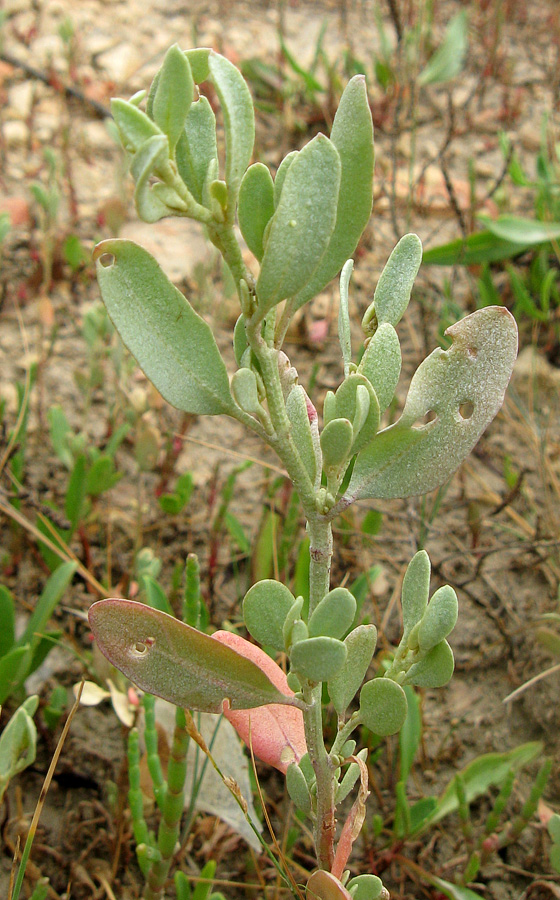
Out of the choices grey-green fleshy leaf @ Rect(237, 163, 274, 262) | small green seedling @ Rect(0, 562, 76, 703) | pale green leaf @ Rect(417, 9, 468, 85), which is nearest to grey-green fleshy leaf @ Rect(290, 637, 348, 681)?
grey-green fleshy leaf @ Rect(237, 163, 274, 262)

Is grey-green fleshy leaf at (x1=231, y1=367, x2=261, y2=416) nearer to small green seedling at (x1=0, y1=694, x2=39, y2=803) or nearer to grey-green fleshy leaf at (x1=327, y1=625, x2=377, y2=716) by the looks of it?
grey-green fleshy leaf at (x1=327, y1=625, x2=377, y2=716)

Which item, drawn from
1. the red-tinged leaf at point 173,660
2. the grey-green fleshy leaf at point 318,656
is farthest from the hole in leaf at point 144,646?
the grey-green fleshy leaf at point 318,656

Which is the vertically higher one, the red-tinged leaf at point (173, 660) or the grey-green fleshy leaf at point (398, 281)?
the grey-green fleshy leaf at point (398, 281)

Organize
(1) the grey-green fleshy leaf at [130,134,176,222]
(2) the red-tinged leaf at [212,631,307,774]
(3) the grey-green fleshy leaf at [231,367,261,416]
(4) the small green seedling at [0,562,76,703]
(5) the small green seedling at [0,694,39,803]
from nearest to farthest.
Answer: (1) the grey-green fleshy leaf at [130,134,176,222]
(3) the grey-green fleshy leaf at [231,367,261,416]
(2) the red-tinged leaf at [212,631,307,774]
(5) the small green seedling at [0,694,39,803]
(4) the small green seedling at [0,562,76,703]

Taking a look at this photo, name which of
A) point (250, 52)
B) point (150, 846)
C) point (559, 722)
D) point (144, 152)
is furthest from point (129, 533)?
point (250, 52)

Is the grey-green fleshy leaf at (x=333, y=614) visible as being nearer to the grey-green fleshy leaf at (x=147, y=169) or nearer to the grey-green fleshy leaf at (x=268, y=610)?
the grey-green fleshy leaf at (x=268, y=610)

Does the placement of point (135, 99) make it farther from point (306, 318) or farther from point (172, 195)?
point (306, 318)

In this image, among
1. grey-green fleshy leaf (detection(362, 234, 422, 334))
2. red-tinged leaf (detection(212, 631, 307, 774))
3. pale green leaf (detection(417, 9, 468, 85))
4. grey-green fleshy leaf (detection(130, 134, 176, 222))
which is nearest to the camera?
grey-green fleshy leaf (detection(130, 134, 176, 222))
